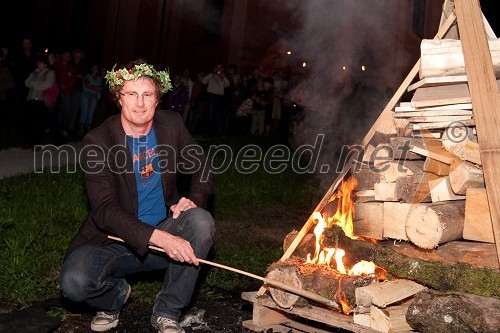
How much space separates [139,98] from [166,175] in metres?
0.59

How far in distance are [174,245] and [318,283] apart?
102cm

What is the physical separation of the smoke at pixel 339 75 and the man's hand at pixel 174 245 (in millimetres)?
7155

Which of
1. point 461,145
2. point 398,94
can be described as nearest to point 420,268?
point 461,145

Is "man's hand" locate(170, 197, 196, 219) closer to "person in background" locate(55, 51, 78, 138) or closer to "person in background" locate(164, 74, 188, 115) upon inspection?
"person in background" locate(55, 51, 78, 138)

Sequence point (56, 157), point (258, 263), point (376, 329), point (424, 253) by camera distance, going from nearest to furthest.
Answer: point (376, 329)
point (424, 253)
point (258, 263)
point (56, 157)

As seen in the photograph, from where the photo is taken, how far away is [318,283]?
3.96 metres

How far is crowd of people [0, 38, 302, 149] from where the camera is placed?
36.0 feet

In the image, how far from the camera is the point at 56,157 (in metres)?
10.3

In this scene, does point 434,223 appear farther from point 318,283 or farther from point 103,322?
point 103,322

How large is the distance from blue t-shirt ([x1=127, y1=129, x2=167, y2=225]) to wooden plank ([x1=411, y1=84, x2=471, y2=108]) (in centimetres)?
188

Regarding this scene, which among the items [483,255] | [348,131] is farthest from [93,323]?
[348,131]

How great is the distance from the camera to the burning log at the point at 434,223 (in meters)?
3.75

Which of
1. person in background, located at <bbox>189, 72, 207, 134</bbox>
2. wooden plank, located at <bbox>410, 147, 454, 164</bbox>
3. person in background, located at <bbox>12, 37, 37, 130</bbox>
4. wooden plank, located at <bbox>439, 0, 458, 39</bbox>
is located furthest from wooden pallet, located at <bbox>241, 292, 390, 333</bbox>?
person in background, located at <bbox>189, 72, 207, 134</bbox>

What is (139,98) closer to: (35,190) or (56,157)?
(35,190)
